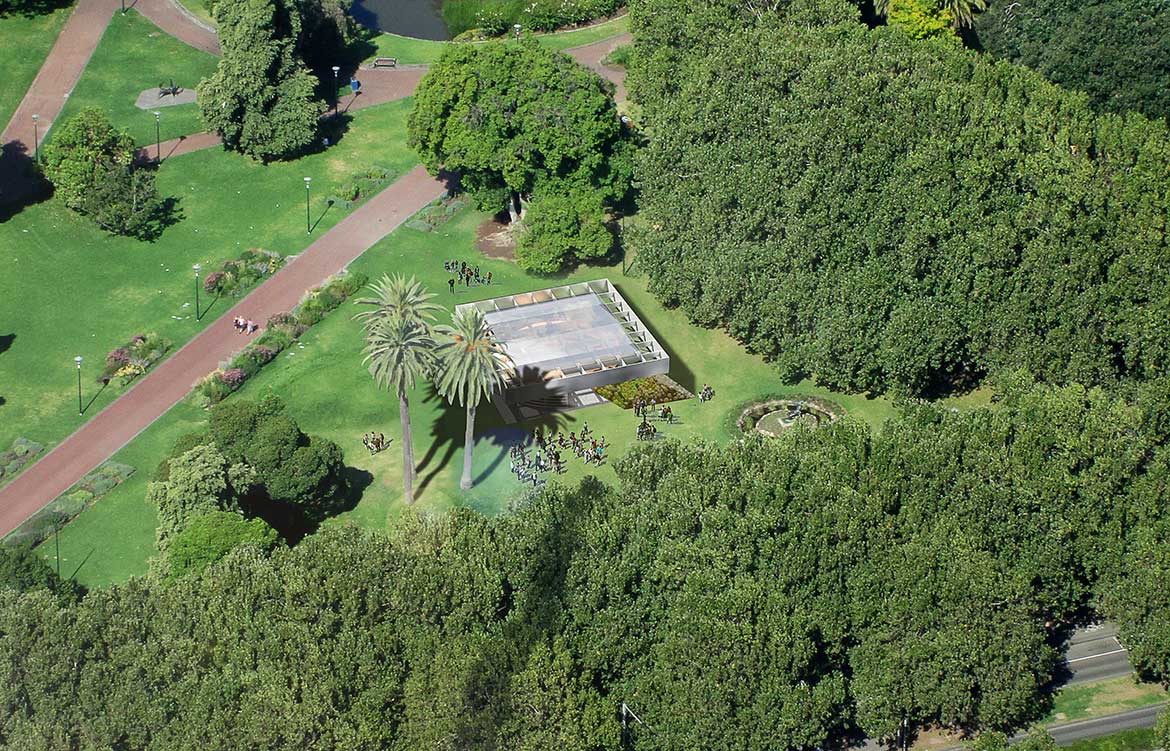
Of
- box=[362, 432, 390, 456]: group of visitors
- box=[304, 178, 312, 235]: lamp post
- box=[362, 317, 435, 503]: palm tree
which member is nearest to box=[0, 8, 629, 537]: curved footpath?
box=[304, 178, 312, 235]: lamp post

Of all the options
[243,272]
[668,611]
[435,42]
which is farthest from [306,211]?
[668,611]

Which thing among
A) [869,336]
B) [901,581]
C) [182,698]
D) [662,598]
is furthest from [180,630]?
[869,336]

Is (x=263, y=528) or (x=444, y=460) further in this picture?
(x=444, y=460)

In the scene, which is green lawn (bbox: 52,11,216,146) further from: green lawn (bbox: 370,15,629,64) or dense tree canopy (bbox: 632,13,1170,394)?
dense tree canopy (bbox: 632,13,1170,394)

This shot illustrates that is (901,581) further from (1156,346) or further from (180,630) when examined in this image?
(180,630)

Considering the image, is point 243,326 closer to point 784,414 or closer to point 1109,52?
point 784,414

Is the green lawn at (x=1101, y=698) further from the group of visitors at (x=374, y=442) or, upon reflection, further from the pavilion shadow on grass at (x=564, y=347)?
the group of visitors at (x=374, y=442)

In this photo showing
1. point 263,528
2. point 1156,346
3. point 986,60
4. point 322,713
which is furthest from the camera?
point 986,60
